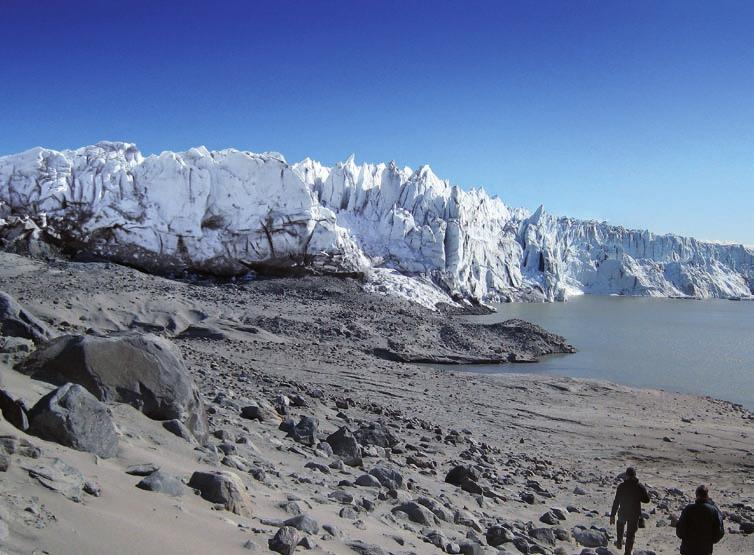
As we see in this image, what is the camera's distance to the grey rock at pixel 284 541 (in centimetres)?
369

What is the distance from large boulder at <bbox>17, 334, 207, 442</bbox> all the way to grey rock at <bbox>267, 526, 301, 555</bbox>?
7.84ft

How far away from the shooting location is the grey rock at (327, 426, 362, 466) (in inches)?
291

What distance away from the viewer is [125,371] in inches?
227

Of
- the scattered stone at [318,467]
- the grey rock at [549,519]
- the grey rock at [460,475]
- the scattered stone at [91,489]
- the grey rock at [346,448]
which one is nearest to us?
the scattered stone at [91,489]

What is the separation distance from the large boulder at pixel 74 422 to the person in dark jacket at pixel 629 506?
5.34 meters

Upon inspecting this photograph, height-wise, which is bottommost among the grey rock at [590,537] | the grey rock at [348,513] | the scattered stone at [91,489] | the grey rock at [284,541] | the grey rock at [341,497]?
the grey rock at [590,537]

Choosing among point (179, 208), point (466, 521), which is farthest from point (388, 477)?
point (179, 208)

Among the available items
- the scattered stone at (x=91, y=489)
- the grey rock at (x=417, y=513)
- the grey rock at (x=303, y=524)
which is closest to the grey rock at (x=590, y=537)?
the grey rock at (x=417, y=513)

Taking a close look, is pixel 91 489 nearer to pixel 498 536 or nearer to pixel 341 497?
pixel 341 497

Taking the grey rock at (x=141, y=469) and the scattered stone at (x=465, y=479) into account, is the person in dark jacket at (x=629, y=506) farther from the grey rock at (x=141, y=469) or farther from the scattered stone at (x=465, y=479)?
the grey rock at (x=141, y=469)

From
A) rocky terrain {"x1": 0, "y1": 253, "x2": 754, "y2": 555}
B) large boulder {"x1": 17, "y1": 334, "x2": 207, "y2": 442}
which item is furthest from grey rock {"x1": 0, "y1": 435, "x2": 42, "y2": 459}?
large boulder {"x1": 17, "y1": 334, "x2": 207, "y2": 442}

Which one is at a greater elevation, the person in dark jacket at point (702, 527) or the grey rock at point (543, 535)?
the person in dark jacket at point (702, 527)

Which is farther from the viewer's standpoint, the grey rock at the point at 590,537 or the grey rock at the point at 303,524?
the grey rock at the point at 590,537

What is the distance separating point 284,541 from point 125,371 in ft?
9.39
